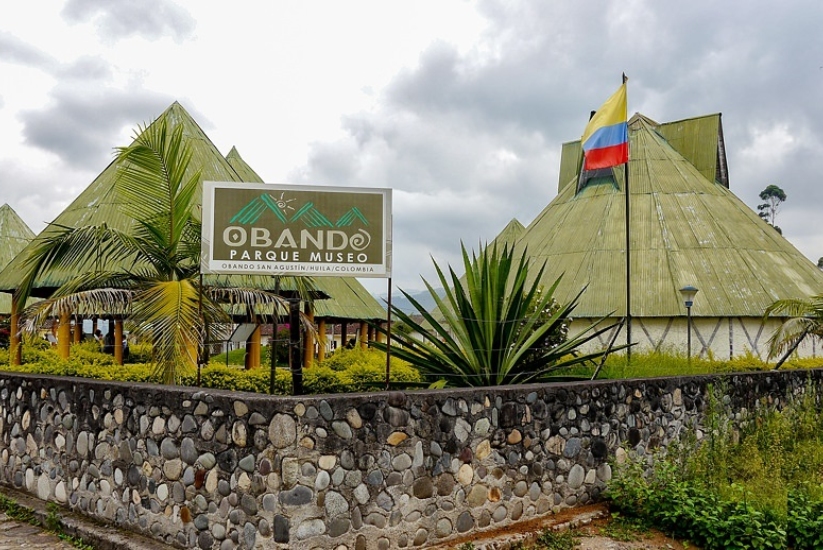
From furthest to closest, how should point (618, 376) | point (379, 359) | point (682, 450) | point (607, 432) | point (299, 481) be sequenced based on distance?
point (379, 359) → point (618, 376) → point (682, 450) → point (607, 432) → point (299, 481)

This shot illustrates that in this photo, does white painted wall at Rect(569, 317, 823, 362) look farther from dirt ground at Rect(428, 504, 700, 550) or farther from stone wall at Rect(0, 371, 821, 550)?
dirt ground at Rect(428, 504, 700, 550)

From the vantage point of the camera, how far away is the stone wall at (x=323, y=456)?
5.54 meters

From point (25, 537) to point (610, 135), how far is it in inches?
454

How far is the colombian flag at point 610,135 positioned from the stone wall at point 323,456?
21.9ft

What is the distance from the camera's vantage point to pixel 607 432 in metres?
7.56

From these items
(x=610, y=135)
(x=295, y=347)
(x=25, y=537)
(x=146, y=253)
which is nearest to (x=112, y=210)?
(x=146, y=253)

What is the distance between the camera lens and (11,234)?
104 feet

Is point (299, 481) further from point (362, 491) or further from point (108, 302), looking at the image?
point (108, 302)

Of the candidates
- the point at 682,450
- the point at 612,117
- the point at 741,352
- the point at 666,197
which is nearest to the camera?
the point at 682,450

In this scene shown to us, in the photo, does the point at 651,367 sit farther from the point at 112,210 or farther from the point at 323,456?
the point at 112,210

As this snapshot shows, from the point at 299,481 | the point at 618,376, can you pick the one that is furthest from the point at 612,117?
the point at 299,481

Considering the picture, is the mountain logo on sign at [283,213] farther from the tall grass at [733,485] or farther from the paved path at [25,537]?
the tall grass at [733,485]

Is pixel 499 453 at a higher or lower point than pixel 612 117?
lower

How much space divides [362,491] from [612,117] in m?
10.2
